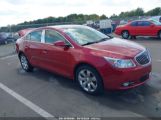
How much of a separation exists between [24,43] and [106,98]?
12.8 ft

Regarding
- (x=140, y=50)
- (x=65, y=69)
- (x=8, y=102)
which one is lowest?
(x=8, y=102)

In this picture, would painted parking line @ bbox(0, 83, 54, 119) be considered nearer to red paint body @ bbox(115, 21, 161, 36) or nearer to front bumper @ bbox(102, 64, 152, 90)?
front bumper @ bbox(102, 64, 152, 90)

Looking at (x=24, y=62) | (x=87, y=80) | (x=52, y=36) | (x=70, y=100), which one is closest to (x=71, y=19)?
(x=24, y=62)

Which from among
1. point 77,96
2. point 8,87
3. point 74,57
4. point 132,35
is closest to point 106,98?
point 77,96

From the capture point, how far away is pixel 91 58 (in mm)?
5777

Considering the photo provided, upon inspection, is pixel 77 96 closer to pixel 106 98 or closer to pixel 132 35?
pixel 106 98

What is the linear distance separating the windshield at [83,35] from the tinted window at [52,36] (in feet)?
0.78

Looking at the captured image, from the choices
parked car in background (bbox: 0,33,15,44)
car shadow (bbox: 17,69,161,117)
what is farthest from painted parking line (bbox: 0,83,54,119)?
parked car in background (bbox: 0,33,15,44)

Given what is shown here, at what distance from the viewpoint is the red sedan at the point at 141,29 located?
16.5 m

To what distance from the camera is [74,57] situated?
622 cm

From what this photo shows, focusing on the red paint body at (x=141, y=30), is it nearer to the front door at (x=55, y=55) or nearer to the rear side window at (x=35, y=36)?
the rear side window at (x=35, y=36)

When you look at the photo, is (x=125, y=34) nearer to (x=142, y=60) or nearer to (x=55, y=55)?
(x=55, y=55)

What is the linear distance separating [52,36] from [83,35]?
917 millimetres

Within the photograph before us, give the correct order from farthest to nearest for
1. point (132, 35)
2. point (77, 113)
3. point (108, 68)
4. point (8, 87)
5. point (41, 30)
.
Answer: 1. point (132, 35)
2. point (41, 30)
3. point (8, 87)
4. point (108, 68)
5. point (77, 113)
